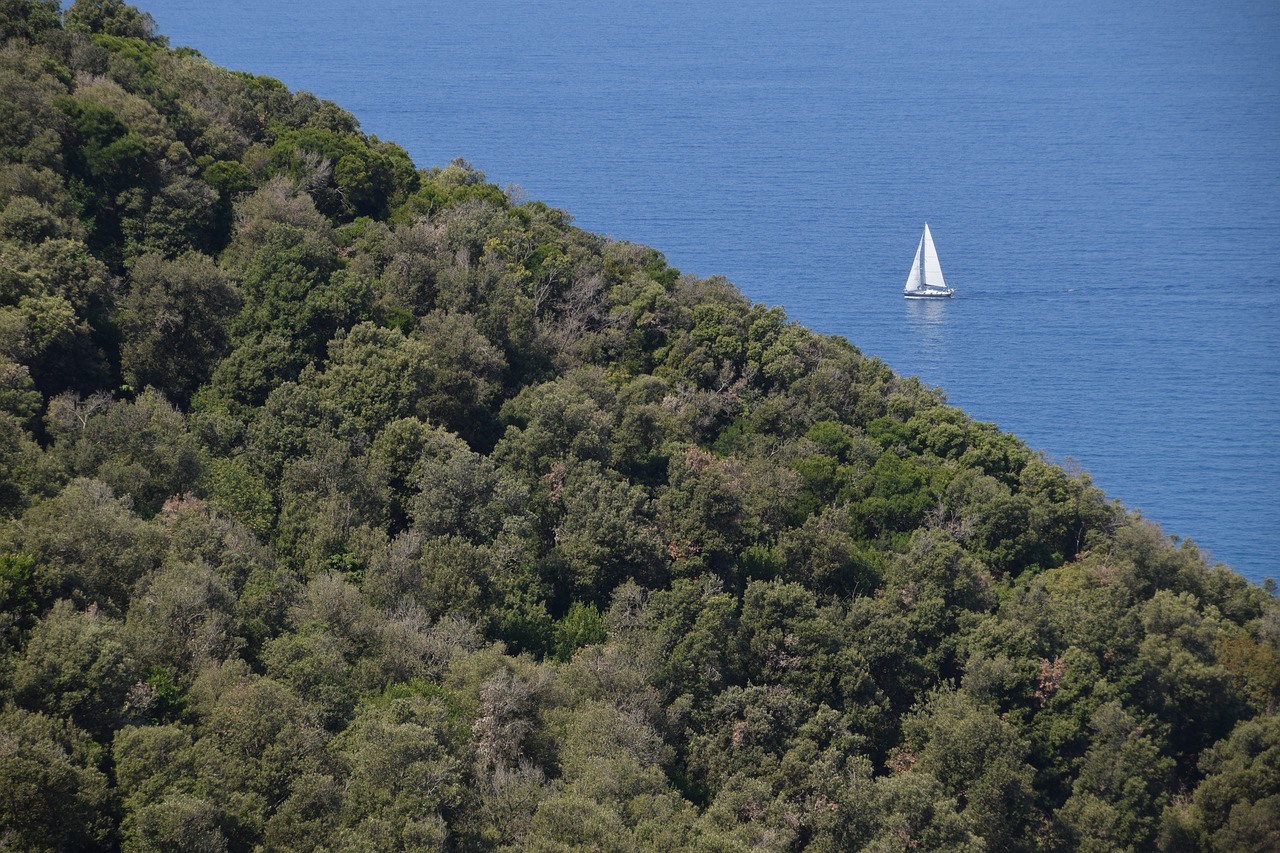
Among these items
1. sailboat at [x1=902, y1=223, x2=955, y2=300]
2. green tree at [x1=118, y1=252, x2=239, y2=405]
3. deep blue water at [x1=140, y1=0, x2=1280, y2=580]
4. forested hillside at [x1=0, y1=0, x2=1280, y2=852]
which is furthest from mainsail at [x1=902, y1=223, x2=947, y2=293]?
green tree at [x1=118, y1=252, x2=239, y2=405]

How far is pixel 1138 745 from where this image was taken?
46094 millimetres

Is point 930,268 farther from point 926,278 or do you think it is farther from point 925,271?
point 926,278

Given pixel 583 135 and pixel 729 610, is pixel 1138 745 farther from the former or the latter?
pixel 583 135

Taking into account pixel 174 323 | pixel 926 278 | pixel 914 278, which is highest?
pixel 926 278

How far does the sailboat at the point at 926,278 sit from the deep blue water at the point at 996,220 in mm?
1756

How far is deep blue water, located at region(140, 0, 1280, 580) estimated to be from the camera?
97500 millimetres

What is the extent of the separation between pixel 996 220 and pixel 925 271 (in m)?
26.2

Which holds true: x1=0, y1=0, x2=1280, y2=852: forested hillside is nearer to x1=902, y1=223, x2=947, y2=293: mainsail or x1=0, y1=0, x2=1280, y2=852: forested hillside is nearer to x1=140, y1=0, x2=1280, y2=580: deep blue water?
x1=140, y1=0, x2=1280, y2=580: deep blue water

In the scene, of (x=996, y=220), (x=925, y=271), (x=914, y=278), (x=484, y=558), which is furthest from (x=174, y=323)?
(x=996, y=220)

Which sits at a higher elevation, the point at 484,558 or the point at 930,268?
the point at 930,268

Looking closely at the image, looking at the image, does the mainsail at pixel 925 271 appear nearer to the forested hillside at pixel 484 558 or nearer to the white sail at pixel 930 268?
the white sail at pixel 930 268

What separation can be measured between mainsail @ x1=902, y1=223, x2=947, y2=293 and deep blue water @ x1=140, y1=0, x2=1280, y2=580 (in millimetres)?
2180

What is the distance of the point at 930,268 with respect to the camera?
120125 mm

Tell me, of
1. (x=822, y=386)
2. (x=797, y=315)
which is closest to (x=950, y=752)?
(x=822, y=386)
